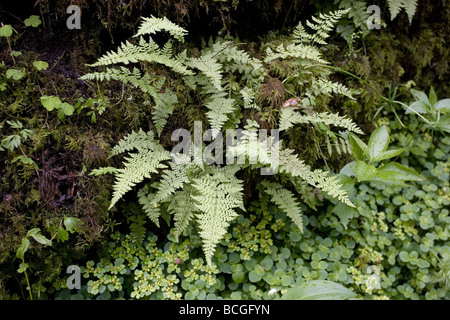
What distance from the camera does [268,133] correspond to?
9.24ft

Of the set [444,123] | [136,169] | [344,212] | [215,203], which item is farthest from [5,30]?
[444,123]

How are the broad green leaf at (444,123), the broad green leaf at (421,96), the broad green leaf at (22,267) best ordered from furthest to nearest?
the broad green leaf at (421,96)
the broad green leaf at (444,123)
the broad green leaf at (22,267)

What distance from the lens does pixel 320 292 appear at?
2.33 metres

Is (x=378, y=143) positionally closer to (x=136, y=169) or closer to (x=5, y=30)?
(x=136, y=169)

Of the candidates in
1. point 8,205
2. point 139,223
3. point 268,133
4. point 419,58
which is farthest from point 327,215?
point 8,205

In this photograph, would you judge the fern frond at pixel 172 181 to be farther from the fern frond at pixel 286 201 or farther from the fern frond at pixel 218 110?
the fern frond at pixel 286 201

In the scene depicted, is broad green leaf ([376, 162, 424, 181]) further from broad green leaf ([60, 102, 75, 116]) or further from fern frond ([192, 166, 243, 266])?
broad green leaf ([60, 102, 75, 116])

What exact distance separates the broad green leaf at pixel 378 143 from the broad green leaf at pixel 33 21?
9.41 feet

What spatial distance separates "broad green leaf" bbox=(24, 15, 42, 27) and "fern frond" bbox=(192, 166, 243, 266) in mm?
1788

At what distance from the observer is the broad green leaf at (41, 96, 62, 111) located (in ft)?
8.35

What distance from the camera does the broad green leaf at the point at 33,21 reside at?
2689mm

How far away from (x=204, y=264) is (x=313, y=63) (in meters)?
2.03

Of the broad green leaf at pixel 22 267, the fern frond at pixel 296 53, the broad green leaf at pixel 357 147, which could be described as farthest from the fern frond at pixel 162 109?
the broad green leaf at pixel 357 147

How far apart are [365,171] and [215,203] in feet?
3.97
